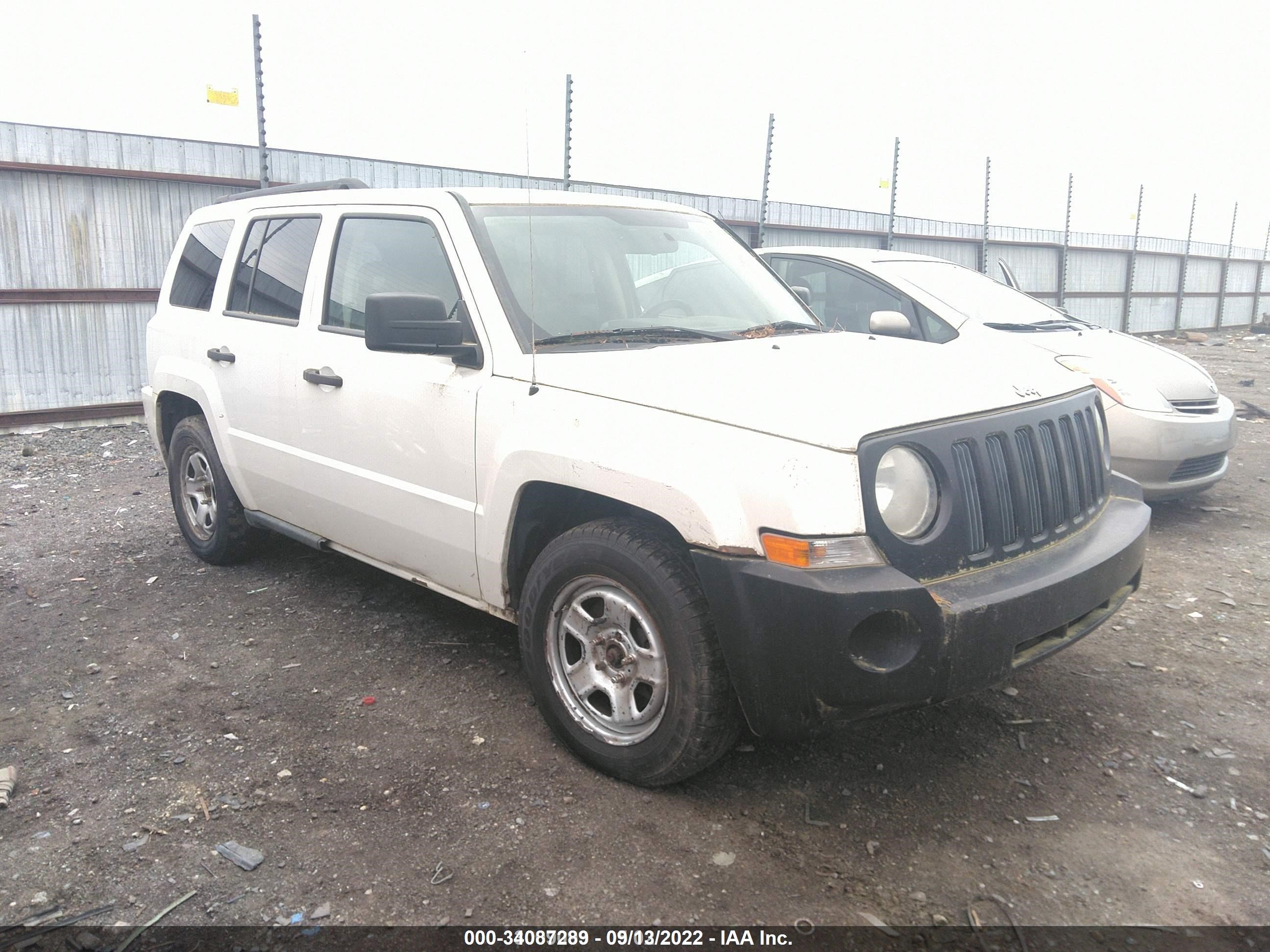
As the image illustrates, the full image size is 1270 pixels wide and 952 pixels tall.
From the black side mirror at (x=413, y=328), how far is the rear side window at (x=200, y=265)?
2.08 m

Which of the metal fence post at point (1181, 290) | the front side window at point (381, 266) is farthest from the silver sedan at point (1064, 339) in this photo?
the metal fence post at point (1181, 290)

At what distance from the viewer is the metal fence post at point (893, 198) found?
623 inches

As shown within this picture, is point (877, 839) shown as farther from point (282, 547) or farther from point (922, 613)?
point (282, 547)

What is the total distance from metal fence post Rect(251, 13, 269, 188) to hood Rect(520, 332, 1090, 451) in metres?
6.80

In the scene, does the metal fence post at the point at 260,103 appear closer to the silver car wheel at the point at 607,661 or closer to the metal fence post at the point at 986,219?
the silver car wheel at the point at 607,661

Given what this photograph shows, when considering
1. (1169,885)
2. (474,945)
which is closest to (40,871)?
(474,945)

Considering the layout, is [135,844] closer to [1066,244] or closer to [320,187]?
[320,187]

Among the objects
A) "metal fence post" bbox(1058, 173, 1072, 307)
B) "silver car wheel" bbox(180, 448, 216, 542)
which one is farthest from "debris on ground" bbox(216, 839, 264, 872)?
"metal fence post" bbox(1058, 173, 1072, 307)

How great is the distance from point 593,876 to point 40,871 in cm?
151

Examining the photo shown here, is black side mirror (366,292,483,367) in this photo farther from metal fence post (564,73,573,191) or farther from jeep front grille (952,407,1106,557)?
metal fence post (564,73,573,191)

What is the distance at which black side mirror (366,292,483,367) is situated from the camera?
3229mm

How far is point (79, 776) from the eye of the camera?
3.17m

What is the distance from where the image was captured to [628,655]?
2986mm

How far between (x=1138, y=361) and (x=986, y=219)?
13334 millimetres
